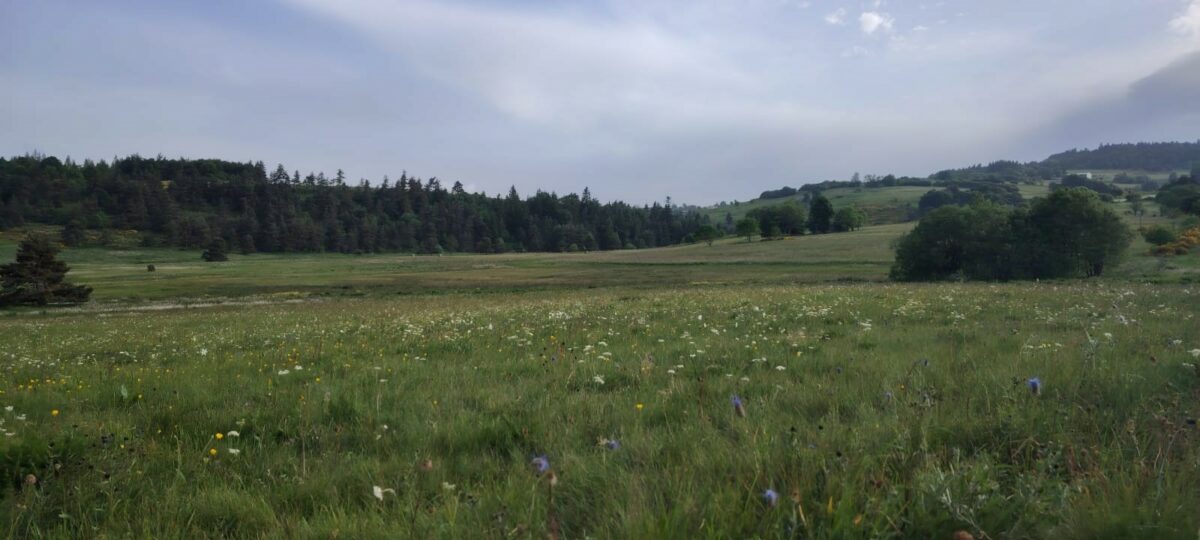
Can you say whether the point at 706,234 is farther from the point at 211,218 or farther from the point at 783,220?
the point at 211,218

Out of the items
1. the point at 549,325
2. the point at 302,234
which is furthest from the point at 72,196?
the point at 549,325

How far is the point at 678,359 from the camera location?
23.9 ft

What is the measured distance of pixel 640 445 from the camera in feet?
11.7

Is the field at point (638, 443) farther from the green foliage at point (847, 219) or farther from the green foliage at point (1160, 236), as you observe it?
the green foliage at point (847, 219)

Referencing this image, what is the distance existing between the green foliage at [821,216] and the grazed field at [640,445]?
511 feet

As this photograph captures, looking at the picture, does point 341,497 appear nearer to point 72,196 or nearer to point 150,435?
point 150,435

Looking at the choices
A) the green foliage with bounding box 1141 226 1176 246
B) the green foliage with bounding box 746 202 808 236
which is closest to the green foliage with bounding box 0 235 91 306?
the green foliage with bounding box 1141 226 1176 246

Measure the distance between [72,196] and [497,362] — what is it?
23533 centimetres

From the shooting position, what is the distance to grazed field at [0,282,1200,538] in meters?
2.45

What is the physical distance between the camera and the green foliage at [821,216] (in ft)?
503

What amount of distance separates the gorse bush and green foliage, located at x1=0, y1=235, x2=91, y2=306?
7505cm

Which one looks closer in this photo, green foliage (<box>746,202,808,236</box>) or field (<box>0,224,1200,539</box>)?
field (<box>0,224,1200,539</box>)

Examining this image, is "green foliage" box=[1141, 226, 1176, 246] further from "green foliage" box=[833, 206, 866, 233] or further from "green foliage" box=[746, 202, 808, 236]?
"green foliage" box=[746, 202, 808, 236]

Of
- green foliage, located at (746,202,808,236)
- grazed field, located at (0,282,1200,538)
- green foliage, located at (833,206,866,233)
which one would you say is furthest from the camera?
green foliage, located at (746,202,808,236)
